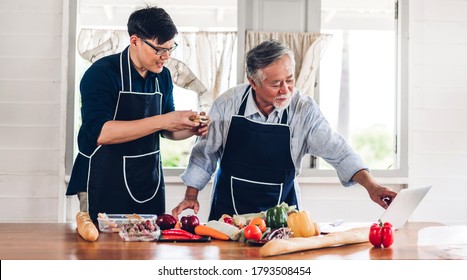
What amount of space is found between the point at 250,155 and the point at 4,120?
8.95 ft

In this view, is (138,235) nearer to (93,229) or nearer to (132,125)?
(93,229)

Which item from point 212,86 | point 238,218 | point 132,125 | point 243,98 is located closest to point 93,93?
point 132,125

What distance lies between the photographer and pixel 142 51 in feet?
10.5

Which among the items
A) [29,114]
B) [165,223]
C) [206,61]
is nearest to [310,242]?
[165,223]

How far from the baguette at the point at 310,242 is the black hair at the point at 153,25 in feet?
4.21

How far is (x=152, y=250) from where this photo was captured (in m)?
2.33

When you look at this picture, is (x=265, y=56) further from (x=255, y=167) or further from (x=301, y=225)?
(x=301, y=225)

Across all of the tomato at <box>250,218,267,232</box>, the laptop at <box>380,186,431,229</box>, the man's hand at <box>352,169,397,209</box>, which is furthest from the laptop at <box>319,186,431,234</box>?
the tomato at <box>250,218,267,232</box>

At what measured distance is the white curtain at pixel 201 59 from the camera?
5.30 metres

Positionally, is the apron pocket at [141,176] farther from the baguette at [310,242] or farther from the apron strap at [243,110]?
the baguette at [310,242]

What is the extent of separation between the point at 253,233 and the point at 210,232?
0.25m

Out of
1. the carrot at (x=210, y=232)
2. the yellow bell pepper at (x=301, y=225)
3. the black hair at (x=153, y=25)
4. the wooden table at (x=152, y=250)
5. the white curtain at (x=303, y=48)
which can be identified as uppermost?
the white curtain at (x=303, y=48)

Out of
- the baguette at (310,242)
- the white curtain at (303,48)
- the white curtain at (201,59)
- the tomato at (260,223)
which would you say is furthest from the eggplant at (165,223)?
the white curtain at (303,48)

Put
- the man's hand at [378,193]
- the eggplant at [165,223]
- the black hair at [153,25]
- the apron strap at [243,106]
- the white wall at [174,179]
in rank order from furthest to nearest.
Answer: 1. the white wall at [174,179]
2. the apron strap at [243,106]
3. the black hair at [153,25]
4. the man's hand at [378,193]
5. the eggplant at [165,223]
